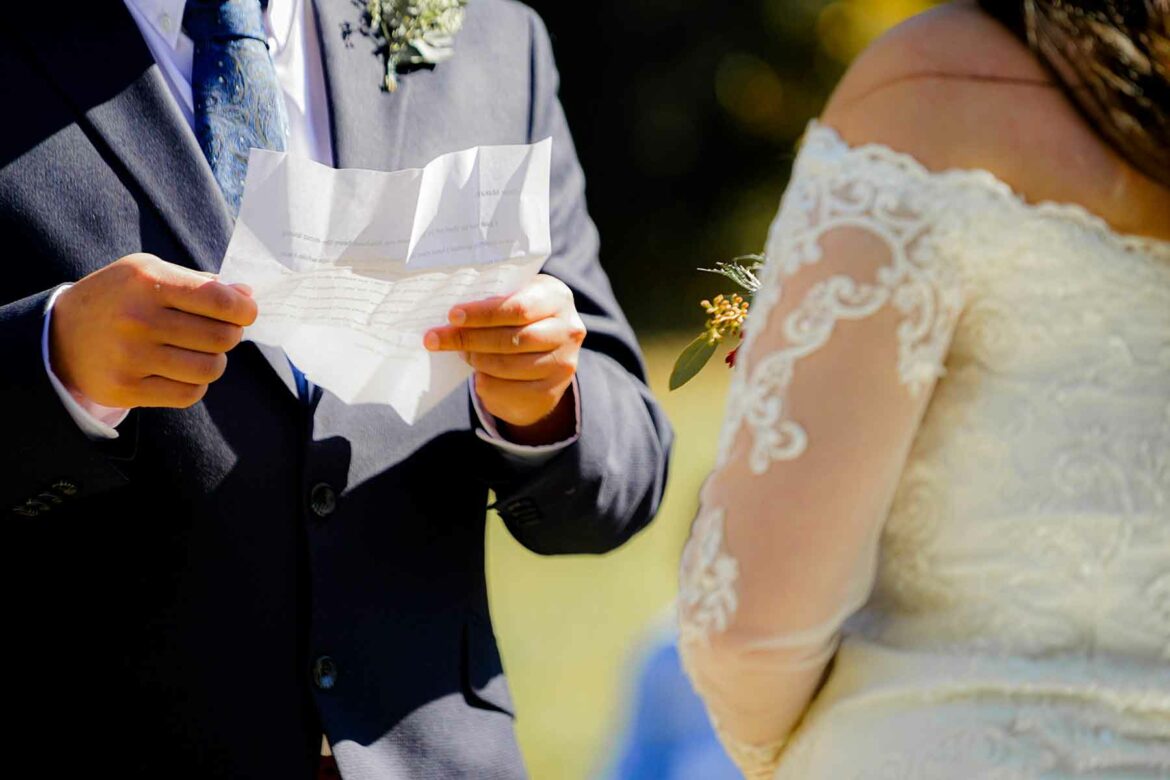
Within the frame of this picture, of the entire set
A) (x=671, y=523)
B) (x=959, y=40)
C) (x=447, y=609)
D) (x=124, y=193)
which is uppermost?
(x=959, y=40)

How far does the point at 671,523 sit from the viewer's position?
6.14m

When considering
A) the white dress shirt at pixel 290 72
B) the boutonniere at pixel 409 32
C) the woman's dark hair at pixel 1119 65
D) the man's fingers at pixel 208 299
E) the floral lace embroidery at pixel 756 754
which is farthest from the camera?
the boutonniere at pixel 409 32

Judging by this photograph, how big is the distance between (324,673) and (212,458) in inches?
13.4

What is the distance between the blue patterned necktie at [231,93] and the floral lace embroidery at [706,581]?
2.53 feet

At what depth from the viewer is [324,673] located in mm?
1826

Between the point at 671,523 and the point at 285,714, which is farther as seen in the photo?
the point at 671,523

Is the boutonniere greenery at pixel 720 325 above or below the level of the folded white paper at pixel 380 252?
below

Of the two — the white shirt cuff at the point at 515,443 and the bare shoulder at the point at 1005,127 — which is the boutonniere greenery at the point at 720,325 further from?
the bare shoulder at the point at 1005,127

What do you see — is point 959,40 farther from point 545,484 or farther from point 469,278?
point 545,484

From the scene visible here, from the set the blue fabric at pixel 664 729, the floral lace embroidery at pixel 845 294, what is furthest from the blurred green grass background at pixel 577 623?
the floral lace embroidery at pixel 845 294

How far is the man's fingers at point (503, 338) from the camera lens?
5.34 ft

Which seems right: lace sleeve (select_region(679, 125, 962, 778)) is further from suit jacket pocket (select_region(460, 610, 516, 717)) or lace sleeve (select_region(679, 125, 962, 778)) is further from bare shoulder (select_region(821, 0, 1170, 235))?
suit jacket pocket (select_region(460, 610, 516, 717))

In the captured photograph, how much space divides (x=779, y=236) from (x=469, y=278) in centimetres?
51

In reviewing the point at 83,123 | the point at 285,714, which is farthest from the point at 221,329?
the point at 285,714
